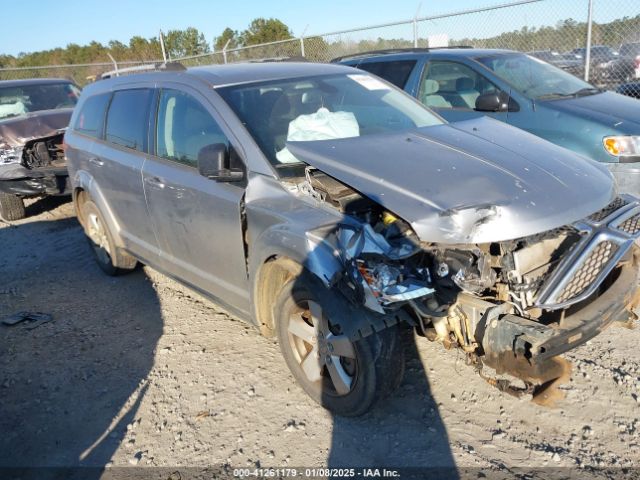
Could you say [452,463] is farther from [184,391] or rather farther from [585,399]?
[184,391]

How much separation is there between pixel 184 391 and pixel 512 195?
231 centimetres

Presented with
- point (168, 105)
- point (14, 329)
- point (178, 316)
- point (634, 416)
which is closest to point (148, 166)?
point (168, 105)

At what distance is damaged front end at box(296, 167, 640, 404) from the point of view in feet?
8.05

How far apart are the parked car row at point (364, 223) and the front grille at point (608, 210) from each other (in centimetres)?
1

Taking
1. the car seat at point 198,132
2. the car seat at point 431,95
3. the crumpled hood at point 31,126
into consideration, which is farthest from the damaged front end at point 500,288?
the crumpled hood at point 31,126

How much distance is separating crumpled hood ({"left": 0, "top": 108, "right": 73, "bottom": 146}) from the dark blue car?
4.74m

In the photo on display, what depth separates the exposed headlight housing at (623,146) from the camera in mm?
4820

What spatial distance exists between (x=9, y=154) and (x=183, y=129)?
16.6 ft

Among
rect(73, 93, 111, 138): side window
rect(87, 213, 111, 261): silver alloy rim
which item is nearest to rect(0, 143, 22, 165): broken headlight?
rect(73, 93, 111, 138): side window

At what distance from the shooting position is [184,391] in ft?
11.2

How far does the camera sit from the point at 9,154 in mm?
7473

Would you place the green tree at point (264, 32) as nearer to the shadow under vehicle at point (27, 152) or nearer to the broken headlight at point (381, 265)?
the shadow under vehicle at point (27, 152)

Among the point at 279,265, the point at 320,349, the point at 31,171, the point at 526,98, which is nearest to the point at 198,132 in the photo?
the point at 279,265

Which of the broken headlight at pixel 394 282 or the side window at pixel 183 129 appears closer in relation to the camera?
the broken headlight at pixel 394 282
